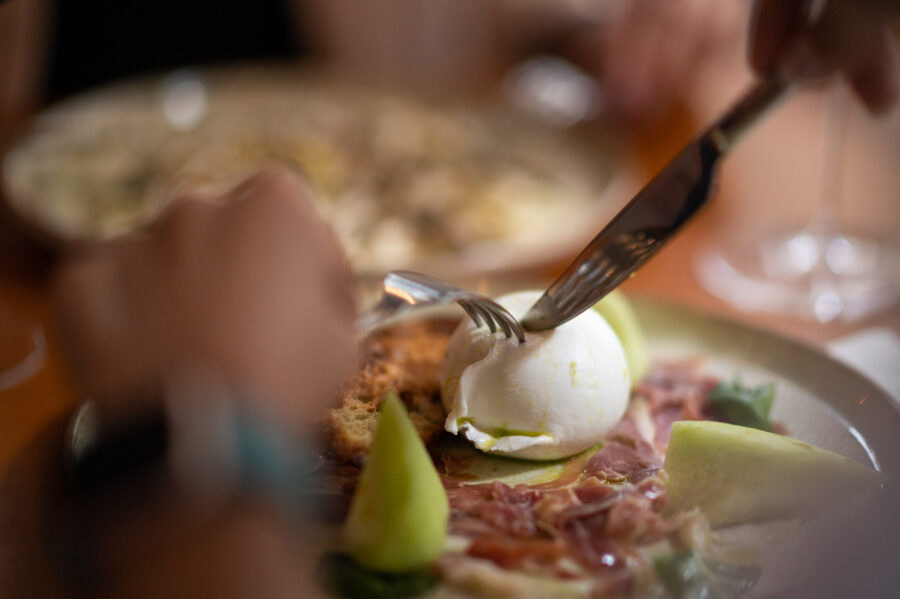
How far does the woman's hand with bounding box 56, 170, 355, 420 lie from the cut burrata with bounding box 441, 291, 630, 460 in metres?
0.08

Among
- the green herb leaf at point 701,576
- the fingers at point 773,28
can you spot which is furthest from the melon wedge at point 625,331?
the fingers at point 773,28

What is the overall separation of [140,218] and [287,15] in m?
1.58

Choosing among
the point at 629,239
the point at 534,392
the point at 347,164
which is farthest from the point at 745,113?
the point at 347,164

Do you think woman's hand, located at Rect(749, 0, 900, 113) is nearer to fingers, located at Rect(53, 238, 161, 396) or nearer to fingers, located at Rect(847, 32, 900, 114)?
fingers, located at Rect(847, 32, 900, 114)

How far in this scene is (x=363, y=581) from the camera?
38cm

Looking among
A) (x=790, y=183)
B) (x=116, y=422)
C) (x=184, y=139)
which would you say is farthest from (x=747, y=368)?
(x=184, y=139)

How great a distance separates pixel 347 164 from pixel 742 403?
0.95m

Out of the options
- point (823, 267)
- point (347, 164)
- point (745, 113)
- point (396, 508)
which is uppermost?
point (745, 113)

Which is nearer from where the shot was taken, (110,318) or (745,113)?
(110,318)

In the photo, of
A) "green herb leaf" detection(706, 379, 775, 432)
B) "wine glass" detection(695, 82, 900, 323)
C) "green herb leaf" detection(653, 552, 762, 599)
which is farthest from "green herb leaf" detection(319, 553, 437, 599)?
"wine glass" detection(695, 82, 900, 323)

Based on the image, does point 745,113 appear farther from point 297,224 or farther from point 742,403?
point 297,224

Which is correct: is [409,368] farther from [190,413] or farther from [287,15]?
[287,15]

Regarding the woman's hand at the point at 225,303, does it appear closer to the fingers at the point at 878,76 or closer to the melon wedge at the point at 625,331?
the melon wedge at the point at 625,331

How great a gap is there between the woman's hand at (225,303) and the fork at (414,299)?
2 centimetres
